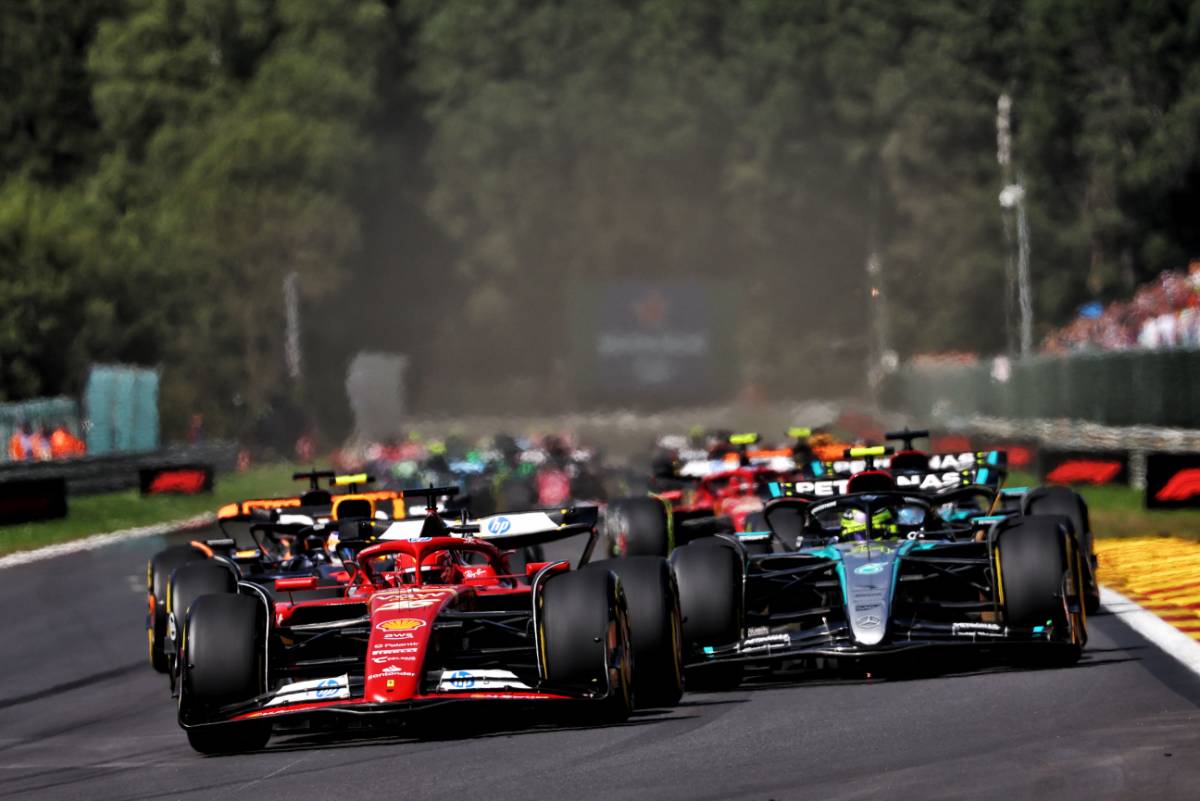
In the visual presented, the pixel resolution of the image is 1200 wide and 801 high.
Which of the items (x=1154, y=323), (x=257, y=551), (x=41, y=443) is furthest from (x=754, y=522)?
(x=41, y=443)

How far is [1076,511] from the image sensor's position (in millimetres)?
15297

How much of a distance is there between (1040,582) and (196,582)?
4.64m

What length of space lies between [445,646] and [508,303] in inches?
3481

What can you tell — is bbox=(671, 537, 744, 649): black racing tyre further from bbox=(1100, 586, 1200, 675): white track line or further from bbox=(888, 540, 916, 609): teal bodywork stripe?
bbox=(1100, 586, 1200, 675): white track line

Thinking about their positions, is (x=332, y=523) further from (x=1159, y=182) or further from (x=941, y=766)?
(x=1159, y=182)

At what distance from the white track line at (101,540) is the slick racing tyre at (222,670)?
15.4 meters

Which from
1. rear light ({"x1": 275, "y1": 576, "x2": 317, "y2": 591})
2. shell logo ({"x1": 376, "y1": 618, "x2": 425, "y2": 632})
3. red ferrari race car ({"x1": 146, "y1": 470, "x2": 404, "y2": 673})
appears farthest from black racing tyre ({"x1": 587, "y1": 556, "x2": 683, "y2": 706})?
red ferrari race car ({"x1": 146, "y1": 470, "x2": 404, "y2": 673})

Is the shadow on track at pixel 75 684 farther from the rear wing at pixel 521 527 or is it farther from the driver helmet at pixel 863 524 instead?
the driver helmet at pixel 863 524

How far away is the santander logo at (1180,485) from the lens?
23.2m

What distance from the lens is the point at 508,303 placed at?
326 feet

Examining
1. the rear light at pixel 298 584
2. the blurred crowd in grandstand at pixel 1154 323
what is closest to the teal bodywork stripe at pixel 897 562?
the rear light at pixel 298 584

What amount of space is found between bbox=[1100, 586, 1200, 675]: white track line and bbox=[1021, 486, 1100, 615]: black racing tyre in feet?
0.64

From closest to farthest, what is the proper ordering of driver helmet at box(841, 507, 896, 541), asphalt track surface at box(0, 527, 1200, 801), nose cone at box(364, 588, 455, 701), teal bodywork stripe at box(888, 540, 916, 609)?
asphalt track surface at box(0, 527, 1200, 801) → nose cone at box(364, 588, 455, 701) → teal bodywork stripe at box(888, 540, 916, 609) → driver helmet at box(841, 507, 896, 541)

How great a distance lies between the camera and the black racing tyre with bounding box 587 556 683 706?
11.4 meters
